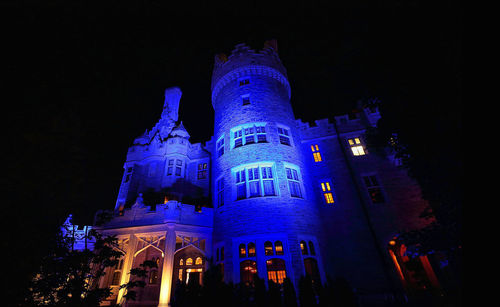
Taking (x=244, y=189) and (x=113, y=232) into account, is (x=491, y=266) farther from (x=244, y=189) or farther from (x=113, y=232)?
(x=113, y=232)

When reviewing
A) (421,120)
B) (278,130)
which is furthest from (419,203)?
(278,130)

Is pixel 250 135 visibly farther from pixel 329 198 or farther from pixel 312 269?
pixel 312 269

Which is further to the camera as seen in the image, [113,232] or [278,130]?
[278,130]

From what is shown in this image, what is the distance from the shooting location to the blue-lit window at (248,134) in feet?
43.5

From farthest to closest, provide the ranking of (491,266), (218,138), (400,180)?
(218,138), (400,180), (491,266)

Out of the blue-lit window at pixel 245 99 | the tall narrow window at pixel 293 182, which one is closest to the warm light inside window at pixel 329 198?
the tall narrow window at pixel 293 182

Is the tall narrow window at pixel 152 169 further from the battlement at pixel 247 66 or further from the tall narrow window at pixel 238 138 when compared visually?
the tall narrow window at pixel 238 138

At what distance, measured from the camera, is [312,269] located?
1055 cm

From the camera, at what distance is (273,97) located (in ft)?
50.2

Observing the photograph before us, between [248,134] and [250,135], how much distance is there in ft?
0.75

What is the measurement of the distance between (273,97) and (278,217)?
342 inches

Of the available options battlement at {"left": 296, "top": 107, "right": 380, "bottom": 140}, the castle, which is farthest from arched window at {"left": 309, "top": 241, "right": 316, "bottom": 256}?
battlement at {"left": 296, "top": 107, "right": 380, "bottom": 140}

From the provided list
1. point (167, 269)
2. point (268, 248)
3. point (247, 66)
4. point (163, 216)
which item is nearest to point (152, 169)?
point (163, 216)

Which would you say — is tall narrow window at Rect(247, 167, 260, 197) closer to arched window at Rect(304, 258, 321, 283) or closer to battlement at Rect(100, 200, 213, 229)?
battlement at Rect(100, 200, 213, 229)
